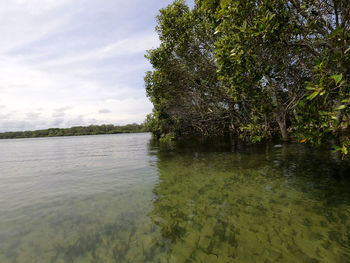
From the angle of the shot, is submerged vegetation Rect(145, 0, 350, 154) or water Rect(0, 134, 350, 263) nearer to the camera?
water Rect(0, 134, 350, 263)

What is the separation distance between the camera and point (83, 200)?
18.8 ft

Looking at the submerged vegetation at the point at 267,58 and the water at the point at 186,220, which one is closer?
the water at the point at 186,220

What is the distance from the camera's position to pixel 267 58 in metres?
7.80

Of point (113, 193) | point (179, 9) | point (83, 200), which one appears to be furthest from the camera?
point (179, 9)

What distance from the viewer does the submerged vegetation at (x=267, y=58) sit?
16.3 ft

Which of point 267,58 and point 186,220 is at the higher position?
point 267,58

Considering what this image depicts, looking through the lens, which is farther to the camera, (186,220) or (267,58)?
(267,58)

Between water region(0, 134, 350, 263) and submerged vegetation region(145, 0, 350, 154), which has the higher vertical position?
submerged vegetation region(145, 0, 350, 154)

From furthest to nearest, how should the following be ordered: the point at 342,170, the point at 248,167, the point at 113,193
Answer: the point at 248,167
the point at 342,170
the point at 113,193

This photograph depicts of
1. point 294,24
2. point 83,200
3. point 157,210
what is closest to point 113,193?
point 83,200

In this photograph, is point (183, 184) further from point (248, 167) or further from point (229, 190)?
Answer: point (248, 167)

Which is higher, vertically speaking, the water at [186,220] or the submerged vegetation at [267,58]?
the submerged vegetation at [267,58]

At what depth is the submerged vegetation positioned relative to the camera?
4.98 metres

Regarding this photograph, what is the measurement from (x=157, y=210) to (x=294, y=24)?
7796mm
